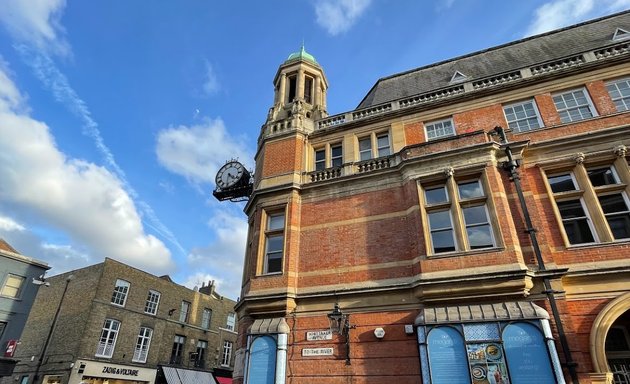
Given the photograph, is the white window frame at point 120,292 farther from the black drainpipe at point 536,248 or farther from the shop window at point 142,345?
the black drainpipe at point 536,248

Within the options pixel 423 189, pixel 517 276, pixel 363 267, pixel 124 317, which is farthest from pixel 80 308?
pixel 517 276

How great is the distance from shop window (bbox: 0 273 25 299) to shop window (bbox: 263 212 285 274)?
23324 millimetres

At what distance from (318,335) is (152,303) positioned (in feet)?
77.2

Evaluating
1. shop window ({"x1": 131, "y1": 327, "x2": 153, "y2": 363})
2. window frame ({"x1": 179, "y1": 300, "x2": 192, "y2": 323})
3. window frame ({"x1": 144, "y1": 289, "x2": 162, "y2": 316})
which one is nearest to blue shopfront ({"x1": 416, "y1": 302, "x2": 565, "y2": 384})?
shop window ({"x1": 131, "y1": 327, "x2": 153, "y2": 363})

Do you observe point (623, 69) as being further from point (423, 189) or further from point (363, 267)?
point (363, 267)

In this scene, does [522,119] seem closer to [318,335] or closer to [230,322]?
[318,335]

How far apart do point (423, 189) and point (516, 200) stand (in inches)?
113

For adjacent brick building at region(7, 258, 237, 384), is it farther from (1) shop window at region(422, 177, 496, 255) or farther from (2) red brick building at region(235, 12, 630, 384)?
(1) shop window at region(422, 177, 496, 255)

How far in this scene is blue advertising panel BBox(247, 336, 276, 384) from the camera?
10.8 metres

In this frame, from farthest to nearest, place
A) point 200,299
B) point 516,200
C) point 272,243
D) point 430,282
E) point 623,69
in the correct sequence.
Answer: point 200,299 < point 272,243 < point 623,69 < point 516,200 < point 430,282

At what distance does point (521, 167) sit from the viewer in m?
11.5

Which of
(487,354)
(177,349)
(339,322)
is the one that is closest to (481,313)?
(487,354)

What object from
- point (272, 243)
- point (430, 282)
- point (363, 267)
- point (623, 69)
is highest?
point (623, 69)

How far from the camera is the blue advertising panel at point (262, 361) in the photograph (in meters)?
10.8
